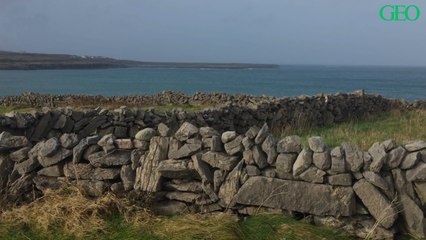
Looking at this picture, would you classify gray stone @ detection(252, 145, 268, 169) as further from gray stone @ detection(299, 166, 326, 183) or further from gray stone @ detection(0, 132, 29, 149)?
gray stone @ detection(0, 132, 29, 149)

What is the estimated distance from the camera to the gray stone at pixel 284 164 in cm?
735

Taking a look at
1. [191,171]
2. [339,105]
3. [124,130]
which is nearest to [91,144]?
[191,171]

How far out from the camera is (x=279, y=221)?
689 centimetres

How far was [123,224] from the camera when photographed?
700cm

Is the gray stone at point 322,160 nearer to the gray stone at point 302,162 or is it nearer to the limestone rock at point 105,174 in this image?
the gray stone at point 302,162

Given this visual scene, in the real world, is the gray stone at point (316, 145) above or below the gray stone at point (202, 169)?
above

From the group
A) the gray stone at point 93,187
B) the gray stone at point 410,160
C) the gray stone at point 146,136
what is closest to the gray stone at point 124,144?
the gray stone at point 146,136

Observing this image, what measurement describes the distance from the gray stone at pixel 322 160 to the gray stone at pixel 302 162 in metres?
0.07

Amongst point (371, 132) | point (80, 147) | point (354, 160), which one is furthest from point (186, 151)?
point (371, 132)

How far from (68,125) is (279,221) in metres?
8.12

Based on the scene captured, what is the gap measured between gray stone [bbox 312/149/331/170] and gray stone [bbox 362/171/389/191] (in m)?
0.54

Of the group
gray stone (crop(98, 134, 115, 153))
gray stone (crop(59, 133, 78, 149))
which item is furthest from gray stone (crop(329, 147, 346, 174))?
gray stone (crop(59, 133, 78, 149))

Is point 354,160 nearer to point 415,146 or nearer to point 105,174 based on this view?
point 415,146

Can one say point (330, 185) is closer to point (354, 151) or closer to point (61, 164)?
point (354, 151)
